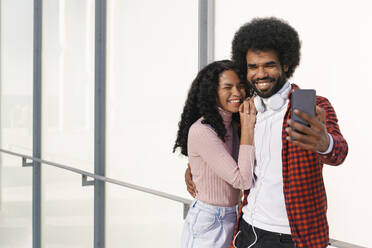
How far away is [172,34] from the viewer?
112 inches

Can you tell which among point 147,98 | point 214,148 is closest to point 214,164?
point 214,148

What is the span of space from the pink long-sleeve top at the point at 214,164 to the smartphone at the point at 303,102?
0.40m

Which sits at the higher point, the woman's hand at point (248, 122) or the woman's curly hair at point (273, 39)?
the woman's curly hair at point (273, 39)

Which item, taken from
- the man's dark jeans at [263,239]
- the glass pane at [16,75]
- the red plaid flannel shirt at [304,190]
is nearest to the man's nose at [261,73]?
the red plaid flannel shirt at [304,190]

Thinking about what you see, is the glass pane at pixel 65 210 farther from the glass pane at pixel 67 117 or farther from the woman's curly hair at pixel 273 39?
the woman's curly hair at pixel 273 39

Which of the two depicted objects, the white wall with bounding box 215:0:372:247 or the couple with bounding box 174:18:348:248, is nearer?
the couple with bounding box 174:18:348:248

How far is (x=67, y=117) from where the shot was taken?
14.4ft

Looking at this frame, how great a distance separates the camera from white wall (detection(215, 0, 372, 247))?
1.71m

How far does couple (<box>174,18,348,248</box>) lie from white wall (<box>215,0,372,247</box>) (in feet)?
1.15

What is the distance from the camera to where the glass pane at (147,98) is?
2.77 meters

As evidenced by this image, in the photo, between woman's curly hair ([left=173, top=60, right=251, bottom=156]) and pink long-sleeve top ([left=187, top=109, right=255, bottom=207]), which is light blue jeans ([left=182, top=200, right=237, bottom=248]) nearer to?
pink long-sleeve top ([left=187, top=109, right=255, bottom=207])

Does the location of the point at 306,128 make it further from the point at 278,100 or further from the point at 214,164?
the point at 214,164

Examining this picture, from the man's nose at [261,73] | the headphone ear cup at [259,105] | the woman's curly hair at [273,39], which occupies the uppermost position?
the woman's curly hair at [273,39]

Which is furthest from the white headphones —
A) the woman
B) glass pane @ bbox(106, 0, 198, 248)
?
glass pane @ bbox(106, 0, 198, 248)
